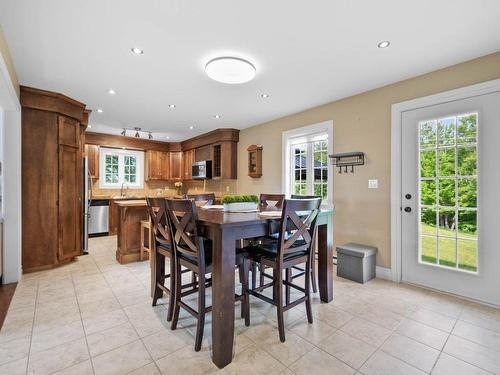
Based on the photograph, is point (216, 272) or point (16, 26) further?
point (16, 26)

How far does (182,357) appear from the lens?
66.4 inches

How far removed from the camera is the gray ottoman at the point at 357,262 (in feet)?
9.85

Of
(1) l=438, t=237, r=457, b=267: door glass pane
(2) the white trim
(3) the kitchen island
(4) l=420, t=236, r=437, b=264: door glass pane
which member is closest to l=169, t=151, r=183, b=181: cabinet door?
(3) the kitchen island

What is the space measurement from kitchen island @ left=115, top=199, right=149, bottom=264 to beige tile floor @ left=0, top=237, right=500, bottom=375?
0.97 metres

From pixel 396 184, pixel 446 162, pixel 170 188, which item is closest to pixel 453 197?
pixel 446 162

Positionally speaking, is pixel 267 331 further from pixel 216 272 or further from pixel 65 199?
pixel 65 199

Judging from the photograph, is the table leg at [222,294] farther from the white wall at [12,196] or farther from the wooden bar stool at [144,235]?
the white wall at [12,196]

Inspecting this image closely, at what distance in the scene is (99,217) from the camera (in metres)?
5.78

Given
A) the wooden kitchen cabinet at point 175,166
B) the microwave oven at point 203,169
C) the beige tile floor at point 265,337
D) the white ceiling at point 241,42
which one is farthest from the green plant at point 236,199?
the wooden kitchen cabinet at point 175,166

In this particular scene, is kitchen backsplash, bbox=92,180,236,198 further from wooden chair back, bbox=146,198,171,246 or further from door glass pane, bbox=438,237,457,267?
door glass pane, bbox=438,237,457,267

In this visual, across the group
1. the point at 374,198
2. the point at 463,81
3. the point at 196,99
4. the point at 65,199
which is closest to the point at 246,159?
the point at 196,99

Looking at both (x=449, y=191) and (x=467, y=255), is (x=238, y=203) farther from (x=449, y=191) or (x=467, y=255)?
(x=467, y=255)

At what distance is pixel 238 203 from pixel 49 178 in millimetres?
2845

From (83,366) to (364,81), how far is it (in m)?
3.72
